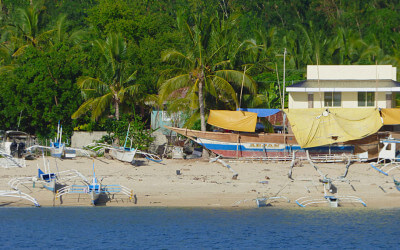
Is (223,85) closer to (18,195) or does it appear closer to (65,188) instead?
(65,188)

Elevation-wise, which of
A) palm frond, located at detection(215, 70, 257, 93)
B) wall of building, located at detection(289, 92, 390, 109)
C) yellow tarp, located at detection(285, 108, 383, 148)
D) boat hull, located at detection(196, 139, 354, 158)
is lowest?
boat hull, located at detection(196, 139, 354, 158)

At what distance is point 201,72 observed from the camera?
37.2 meters

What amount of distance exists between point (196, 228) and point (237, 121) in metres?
12.1

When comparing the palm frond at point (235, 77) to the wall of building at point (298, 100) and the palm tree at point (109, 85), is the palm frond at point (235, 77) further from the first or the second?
the palm tree at point (109, 85)

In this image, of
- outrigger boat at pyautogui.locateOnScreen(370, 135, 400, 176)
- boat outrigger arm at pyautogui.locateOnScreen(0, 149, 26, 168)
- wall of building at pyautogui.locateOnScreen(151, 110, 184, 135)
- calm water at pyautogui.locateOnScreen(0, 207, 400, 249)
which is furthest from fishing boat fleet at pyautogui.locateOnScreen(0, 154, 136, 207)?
wall of building at pyautogui.locateOnScreen(151, 110, 184, 135)

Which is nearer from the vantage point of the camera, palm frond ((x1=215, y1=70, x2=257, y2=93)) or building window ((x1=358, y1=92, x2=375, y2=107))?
palm frond ((x1=215, y1=70, x2=257, y2=93))

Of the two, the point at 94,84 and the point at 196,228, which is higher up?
the point at 94,84

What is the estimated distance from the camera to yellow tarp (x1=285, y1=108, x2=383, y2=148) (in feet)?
117

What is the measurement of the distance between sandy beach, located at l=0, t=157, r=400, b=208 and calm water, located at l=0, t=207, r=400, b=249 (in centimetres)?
66

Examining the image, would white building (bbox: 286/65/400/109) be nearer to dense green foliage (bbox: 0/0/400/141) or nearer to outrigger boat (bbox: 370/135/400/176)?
dense green foliage (bbox: 0/0/400/141)

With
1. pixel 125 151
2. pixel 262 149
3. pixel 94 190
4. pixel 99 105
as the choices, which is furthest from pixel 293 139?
pixel 94 190

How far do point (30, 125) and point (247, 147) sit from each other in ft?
47.1

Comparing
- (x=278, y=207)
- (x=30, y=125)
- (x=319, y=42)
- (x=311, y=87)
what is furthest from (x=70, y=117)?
(x=319, y=42)

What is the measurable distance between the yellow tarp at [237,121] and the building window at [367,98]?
7172mm
